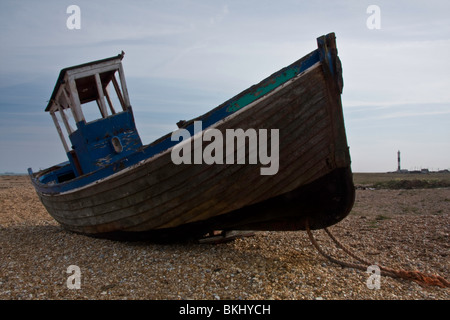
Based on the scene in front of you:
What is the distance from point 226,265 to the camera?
16.0ft

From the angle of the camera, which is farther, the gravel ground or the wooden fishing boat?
the wooden fishing boat

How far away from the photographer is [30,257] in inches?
236

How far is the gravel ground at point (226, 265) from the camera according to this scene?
4.15 meters

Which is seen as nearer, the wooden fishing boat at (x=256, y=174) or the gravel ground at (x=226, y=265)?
the gravel ground at (x=226, y=265)

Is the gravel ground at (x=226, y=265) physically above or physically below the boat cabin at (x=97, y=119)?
below

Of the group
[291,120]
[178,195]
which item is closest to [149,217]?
[178,195]

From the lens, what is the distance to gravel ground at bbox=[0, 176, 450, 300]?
13.6 ft

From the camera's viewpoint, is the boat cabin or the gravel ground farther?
the boat cabin

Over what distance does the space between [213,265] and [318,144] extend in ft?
7.25

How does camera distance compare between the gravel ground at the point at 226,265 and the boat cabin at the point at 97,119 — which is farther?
the boat cabin at the point at 97,119

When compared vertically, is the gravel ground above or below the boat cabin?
below

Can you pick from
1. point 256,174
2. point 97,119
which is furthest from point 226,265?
point 97,119

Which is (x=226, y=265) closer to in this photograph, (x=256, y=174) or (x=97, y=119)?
(x=256, y=174)
